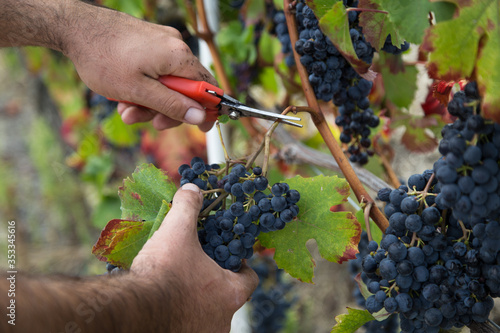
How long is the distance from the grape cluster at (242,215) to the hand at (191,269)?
1.4 inches

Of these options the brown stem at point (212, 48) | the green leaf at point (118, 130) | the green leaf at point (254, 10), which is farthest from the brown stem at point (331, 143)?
the green leaf at point (118, 130)

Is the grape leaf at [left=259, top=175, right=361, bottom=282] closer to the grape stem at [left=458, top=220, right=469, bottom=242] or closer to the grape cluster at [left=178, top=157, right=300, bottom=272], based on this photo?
the grape cluster at [left=178, top=157, right=300, bottom=272]

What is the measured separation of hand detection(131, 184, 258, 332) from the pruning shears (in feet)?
0.74

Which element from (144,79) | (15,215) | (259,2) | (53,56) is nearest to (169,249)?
(144,79)

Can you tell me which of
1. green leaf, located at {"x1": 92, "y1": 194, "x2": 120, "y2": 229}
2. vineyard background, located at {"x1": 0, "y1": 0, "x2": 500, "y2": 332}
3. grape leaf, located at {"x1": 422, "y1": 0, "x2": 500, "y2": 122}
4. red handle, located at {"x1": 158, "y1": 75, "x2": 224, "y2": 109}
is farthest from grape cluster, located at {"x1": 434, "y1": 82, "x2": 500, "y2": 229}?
green leaf, located at {"x1": 92, "y1": 194, "x2": 120, "y2": 229}

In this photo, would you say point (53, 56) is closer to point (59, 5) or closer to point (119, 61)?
point (59, 5)

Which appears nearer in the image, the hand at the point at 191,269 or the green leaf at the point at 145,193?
the hand at the point at 191,269

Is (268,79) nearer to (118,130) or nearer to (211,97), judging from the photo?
(118,130)

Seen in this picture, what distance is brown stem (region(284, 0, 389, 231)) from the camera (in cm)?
78

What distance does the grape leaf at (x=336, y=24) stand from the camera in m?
0.68

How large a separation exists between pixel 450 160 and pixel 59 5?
0.89 meters

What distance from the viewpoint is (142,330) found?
578 millimetres

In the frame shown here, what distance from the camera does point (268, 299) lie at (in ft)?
A: 5.79

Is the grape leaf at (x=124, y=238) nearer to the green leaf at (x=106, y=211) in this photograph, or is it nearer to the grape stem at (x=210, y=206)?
the grape stem at (x=210, y=206)
